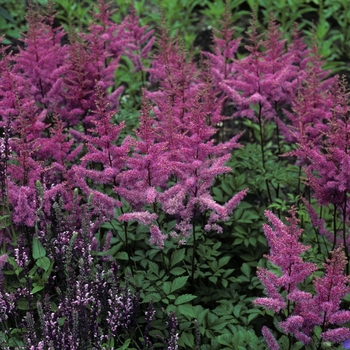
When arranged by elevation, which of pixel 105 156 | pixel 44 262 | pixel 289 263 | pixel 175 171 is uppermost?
pixel 105 156

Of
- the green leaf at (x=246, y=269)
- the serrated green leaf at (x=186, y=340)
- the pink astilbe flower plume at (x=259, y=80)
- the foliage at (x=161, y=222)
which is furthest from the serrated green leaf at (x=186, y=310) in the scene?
the pink astilbe flower plume at (x=259, y=80)

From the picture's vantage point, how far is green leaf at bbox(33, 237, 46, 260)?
10.7ft

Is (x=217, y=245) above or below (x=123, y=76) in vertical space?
below

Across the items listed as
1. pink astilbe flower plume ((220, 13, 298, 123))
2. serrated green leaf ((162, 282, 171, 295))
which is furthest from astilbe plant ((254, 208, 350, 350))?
pink astilbe flower plume ((220, 13, 298, 123))

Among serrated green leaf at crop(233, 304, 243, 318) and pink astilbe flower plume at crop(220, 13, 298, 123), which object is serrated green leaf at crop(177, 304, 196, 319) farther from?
pink astilbe flower plume at crop(220, 13, 298, 123)

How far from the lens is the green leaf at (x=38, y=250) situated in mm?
3271

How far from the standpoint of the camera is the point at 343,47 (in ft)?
26.7

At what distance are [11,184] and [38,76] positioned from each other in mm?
1220

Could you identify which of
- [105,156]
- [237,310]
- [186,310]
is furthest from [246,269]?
[105,156]

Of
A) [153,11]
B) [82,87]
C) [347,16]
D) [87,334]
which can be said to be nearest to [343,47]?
[347,16]

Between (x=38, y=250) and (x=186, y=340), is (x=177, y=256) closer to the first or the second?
(x=186, y=340)

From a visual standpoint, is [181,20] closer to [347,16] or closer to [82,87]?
[347,16]

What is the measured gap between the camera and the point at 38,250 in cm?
330

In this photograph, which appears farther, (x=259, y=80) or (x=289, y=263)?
(x=259, y=80)
